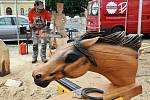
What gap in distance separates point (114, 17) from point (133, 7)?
99cm

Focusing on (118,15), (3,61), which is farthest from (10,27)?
(3,61)

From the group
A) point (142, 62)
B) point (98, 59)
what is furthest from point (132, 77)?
point (142, 62)

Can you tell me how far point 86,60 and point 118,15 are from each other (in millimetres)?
12320

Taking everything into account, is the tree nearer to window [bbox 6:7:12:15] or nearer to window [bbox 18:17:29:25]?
window [bbox 18:17:29:25]

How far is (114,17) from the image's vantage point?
1362 cm

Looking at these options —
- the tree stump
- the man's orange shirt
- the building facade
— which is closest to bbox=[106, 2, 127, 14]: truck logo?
the man's orange shirt

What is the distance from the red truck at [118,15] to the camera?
42.9 feet

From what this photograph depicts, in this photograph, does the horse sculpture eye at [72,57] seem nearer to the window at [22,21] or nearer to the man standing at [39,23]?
the man standing at [39,23]

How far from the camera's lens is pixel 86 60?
147 cm

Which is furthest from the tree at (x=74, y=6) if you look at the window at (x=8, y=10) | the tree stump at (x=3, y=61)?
the window at (x=8, y=10)

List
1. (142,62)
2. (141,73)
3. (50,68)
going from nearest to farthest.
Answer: (50,68) < (141,73) < (142,62)

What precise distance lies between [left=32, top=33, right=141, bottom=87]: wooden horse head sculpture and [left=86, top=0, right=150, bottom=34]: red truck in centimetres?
1143

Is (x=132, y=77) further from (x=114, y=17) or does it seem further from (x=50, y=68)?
(x=114, y=17)

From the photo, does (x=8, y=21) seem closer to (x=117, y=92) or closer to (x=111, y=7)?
(x=111, y=7)
